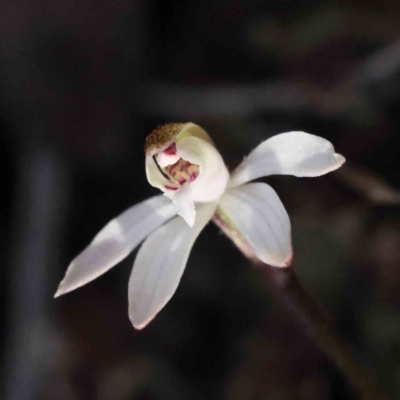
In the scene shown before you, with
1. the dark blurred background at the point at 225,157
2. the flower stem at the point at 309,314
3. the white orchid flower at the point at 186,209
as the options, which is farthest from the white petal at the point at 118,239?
the dark blurred background at the point at 225,157

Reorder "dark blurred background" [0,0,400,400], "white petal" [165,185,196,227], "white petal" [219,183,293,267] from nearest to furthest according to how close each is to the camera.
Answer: "white petal" [219,183,293,267] → "white petal" [165,185,196,227] → "dark blurred background" [0,0,400,400]

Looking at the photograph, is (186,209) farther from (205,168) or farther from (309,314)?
(309,314)

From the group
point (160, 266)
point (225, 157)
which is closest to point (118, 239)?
point (160, 266)

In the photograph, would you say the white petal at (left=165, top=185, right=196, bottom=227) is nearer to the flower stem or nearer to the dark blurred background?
the flower stem

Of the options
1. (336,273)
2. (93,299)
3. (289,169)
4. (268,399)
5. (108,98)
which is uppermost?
(289,169)

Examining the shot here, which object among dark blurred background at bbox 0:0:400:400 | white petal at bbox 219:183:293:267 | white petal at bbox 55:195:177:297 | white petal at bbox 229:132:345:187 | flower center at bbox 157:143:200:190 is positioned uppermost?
white petal at bbox 229:132:345:187

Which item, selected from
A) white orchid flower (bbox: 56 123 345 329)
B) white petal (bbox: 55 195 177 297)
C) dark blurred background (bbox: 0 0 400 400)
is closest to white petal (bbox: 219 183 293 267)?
white orchid flower (bbox: 56 123 345 329)

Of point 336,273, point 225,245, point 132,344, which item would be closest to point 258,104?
point 225,245

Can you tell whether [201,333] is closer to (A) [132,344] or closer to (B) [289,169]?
(A) [132,344]
